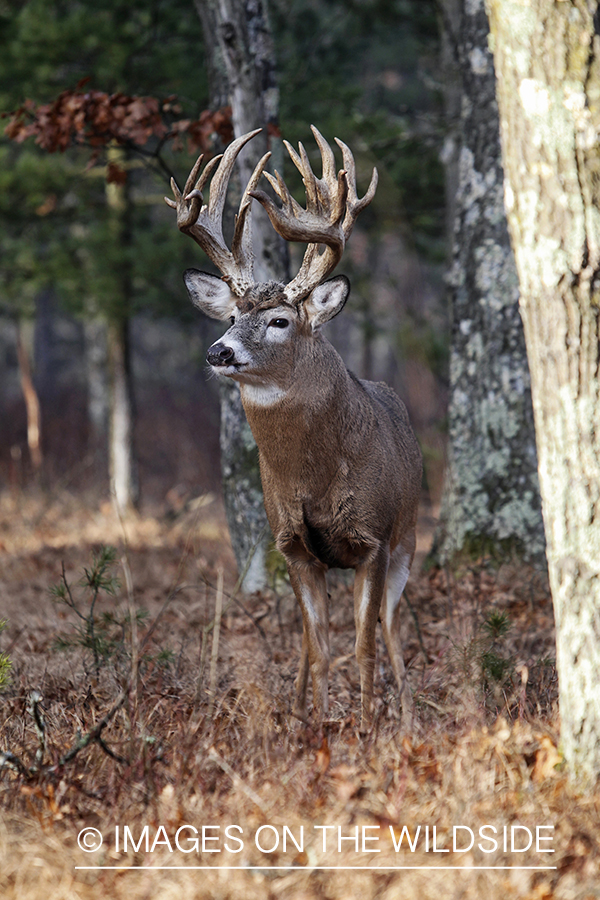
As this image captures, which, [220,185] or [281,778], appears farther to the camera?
[220,185]

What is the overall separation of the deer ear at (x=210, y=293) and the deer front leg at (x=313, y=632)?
1.36m

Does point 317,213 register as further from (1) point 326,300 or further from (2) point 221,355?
(2) point 221,355

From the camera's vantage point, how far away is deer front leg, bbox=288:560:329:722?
4125 millimetres

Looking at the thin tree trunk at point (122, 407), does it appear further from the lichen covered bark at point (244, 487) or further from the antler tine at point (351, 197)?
the antler tine at point (351, 197)

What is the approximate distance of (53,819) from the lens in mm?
2869

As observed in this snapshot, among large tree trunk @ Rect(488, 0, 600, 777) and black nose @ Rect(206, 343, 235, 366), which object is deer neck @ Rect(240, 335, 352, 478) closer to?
black nose @ Rect(206, 343, 235, 366)

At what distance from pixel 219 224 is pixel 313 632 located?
2144mm

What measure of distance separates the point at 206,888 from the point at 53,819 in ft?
2.18

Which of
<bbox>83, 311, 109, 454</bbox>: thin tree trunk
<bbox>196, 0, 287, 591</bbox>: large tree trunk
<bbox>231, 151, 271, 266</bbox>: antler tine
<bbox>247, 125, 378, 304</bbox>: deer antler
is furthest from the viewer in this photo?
<bbox>83, 311, 109, 454</bbox>: thin tree trunk

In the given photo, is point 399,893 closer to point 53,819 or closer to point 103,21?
point 53,819

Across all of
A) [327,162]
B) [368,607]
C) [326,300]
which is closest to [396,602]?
[368,607]

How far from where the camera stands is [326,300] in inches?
171

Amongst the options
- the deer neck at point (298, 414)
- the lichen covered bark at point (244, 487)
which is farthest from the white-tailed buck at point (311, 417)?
the lichen covered bark at point (244, 487)

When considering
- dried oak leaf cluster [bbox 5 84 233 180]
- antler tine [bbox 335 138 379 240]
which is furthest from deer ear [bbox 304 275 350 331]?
dried oak leaf cluster [bbox 5 84 233 180]
